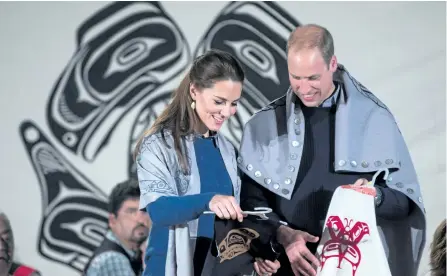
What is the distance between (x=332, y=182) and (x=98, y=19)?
151 centimetres

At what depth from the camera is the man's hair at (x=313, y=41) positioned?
2.70m

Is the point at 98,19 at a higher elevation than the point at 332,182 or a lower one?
higher

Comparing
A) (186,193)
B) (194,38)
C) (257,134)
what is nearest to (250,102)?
(194,38)

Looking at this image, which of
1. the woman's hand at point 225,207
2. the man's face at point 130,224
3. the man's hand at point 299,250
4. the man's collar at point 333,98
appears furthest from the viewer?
the man's face at point 130,224

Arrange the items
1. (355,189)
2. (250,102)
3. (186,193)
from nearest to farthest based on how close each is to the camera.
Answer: (355,189), (186,193), (250,102)

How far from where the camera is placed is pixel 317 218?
275 centimetres

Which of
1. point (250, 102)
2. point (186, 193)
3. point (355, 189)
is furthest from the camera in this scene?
point (250, 102)

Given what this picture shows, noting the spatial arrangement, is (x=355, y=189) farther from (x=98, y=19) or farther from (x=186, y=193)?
(x=98, y=19)

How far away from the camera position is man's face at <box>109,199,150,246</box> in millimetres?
3715

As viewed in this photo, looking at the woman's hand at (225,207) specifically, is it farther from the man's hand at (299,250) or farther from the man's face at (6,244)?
the man's face at (6,244)

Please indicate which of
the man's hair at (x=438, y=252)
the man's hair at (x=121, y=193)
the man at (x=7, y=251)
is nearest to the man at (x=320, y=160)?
the man's hair at (x=438, y=252)

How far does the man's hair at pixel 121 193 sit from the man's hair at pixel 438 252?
1.33m

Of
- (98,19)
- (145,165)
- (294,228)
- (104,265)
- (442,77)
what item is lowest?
(104,265)

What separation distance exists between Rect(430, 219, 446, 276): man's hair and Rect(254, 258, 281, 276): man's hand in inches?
40.9
